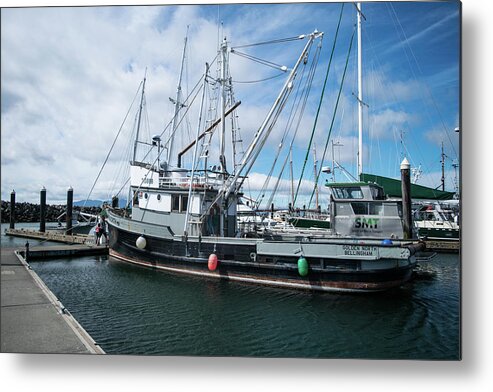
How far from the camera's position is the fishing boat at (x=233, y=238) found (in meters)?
6.79

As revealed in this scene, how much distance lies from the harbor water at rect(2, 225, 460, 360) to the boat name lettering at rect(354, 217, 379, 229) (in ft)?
5.21

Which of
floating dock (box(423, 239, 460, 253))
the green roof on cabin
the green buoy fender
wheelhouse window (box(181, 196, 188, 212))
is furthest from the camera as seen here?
floating dock (box(423, 239, 460, 253))

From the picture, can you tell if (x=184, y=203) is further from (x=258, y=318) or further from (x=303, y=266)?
(x=258, y=318)

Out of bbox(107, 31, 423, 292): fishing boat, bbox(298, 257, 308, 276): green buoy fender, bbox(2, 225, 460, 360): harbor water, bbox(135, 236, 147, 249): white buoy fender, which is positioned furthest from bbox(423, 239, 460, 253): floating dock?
bbox(135, 236, 147, 249): white buoy fender

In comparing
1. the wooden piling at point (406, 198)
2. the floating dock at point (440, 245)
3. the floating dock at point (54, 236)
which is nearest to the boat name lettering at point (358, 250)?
the wooden piling at point (406, 198)

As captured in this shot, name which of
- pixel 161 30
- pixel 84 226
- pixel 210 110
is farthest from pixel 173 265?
pixel 84 226

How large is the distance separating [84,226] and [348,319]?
1889cm

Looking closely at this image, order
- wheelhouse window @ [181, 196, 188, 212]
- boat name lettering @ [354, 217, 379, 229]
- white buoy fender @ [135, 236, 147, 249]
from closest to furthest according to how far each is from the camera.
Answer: boat name lettering @ [354, 217, 379, 229]
white buoy fender @ [135, 236, 147, 249]
wheelhouse window @ [181, 196, 188, 212]

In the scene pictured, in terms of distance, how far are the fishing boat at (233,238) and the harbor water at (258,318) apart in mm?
354

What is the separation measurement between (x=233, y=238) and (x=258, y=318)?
8.74 feet

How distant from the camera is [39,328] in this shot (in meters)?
4.16

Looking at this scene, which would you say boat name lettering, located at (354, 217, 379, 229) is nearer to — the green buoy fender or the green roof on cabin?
the green roof on cabin

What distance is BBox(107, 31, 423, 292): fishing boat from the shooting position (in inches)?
267

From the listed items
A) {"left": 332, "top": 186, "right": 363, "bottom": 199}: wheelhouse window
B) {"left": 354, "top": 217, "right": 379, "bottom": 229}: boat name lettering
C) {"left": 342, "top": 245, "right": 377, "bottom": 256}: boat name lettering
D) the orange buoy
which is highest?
{"left": 332, "top": 186, "right": 363, "bottom": 199}: wheelhouse window
